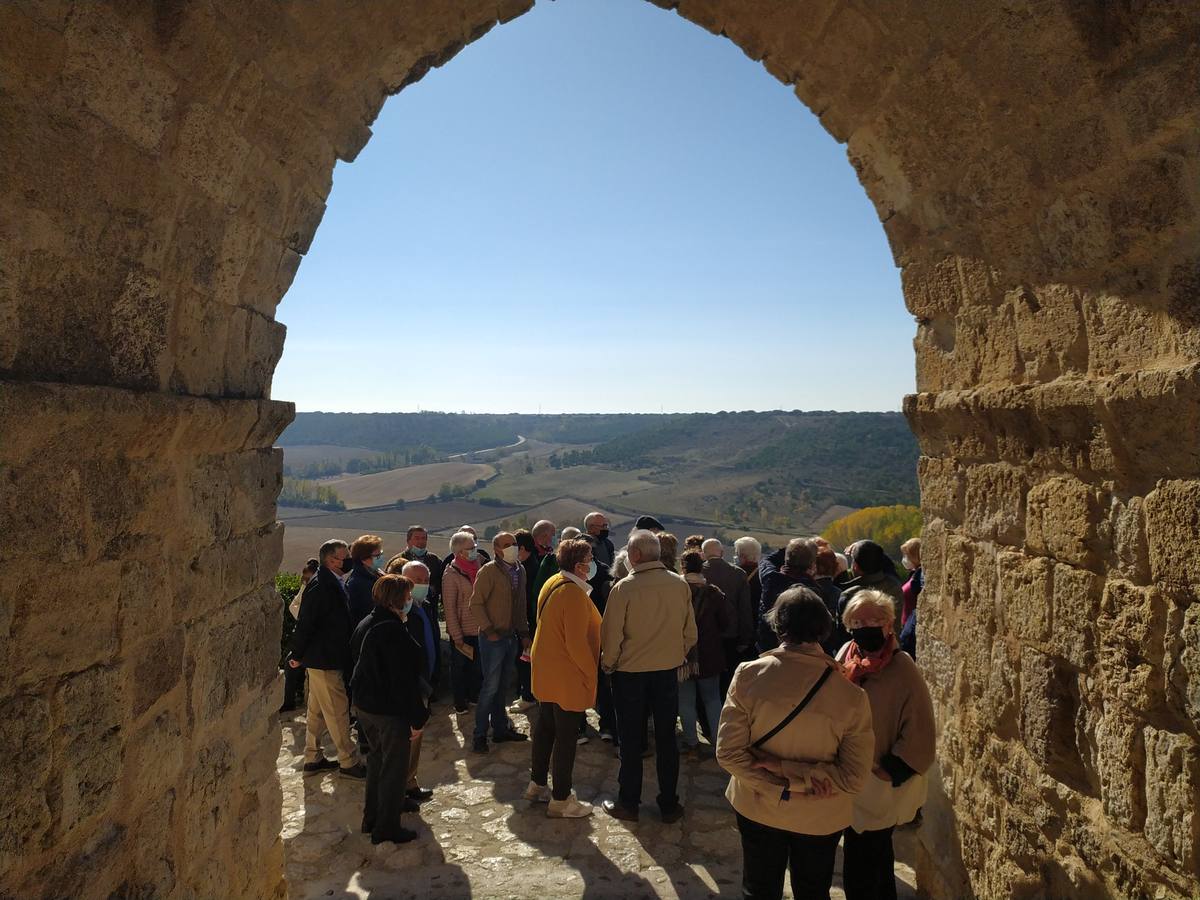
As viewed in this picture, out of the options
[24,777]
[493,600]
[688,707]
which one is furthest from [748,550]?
[24,777]

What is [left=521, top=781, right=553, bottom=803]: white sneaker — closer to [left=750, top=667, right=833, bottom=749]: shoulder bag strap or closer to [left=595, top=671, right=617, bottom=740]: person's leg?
[left=595, top=671, right=617, bottom=740]: person's leg

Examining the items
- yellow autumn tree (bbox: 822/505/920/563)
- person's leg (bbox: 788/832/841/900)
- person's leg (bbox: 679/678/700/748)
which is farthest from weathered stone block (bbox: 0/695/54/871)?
yellow autumn tree (bbox: 822/505/920/563)

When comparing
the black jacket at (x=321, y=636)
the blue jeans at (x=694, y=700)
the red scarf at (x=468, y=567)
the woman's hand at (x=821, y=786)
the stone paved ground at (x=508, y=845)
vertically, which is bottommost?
the stone paved ground at (x=508, y=845)

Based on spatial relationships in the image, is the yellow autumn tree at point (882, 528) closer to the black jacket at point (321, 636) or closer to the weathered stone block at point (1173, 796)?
the black jacket at point (321, 636)

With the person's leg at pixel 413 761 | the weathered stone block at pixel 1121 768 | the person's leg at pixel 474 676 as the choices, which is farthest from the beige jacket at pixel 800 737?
the person's leg at pixel 474 676

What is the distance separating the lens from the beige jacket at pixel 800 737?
106 inches

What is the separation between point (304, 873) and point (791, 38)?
4632 mm

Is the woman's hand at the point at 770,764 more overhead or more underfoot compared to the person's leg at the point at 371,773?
more overhead

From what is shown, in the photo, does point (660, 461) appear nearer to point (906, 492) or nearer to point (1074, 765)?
point (906, 492)

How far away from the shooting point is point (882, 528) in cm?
1052

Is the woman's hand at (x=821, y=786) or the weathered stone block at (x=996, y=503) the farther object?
the weathered stone block at (x=996, y=503)

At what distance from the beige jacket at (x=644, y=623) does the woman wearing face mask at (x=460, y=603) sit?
165 cm

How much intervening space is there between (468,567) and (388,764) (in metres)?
2.08

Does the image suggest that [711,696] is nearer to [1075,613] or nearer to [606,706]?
[606,706]
